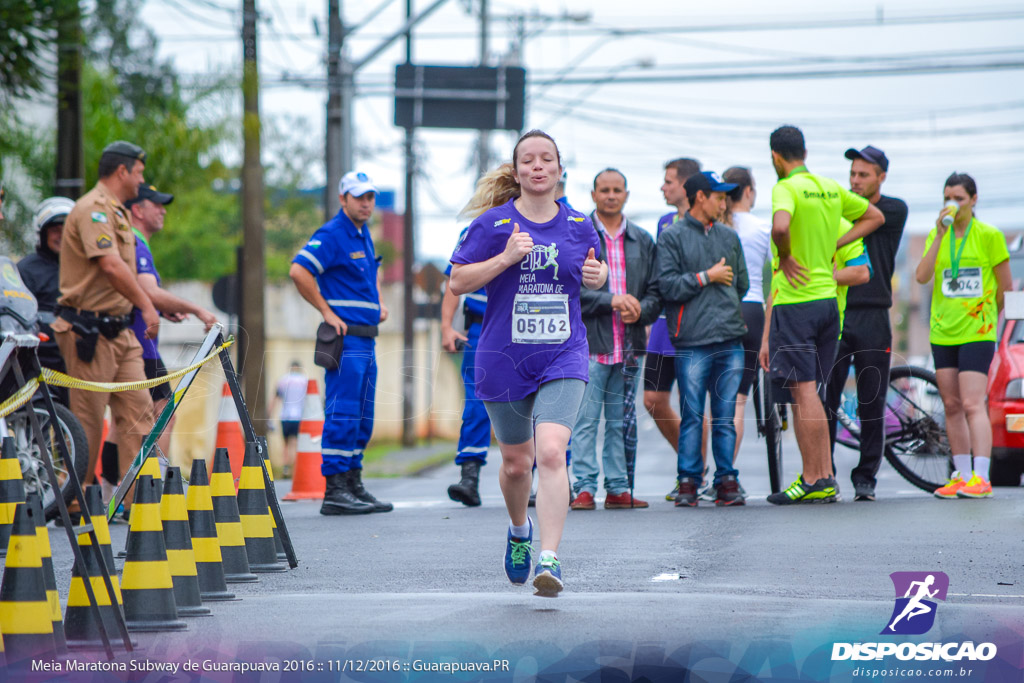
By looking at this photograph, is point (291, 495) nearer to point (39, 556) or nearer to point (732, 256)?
point (732, 256)

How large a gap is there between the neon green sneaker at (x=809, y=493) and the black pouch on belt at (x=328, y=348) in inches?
112

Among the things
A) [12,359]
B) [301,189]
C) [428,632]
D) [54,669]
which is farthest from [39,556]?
[301,189]

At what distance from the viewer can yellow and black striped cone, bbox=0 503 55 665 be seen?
14.3 ft

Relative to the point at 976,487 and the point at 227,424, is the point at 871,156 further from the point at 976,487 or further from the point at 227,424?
the point at 227,424

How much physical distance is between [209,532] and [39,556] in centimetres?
136

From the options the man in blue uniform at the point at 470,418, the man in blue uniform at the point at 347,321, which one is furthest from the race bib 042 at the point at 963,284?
the man in blue uniform at the point at 347,321

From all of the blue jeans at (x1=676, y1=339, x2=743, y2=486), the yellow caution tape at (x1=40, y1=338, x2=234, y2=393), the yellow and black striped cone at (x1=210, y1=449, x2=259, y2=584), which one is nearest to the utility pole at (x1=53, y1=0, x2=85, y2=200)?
the blue jeans at (x1=676, y1=339, x2=743, y2=486)

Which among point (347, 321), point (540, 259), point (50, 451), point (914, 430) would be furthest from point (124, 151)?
point (914, 430)

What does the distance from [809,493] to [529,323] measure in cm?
379

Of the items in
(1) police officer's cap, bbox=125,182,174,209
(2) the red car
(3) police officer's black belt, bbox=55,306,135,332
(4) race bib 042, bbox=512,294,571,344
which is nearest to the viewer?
(4) race bib 042, bbox=512,294,571,344

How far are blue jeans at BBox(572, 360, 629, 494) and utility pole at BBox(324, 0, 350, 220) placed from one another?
9.80 meters

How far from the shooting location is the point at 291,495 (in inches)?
425

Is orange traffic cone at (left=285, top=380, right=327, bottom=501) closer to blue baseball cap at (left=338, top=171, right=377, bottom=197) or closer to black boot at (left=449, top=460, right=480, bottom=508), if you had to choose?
black boot at (left=449, top=460, right=480, bottom=508)

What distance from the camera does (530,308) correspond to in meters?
5.62
